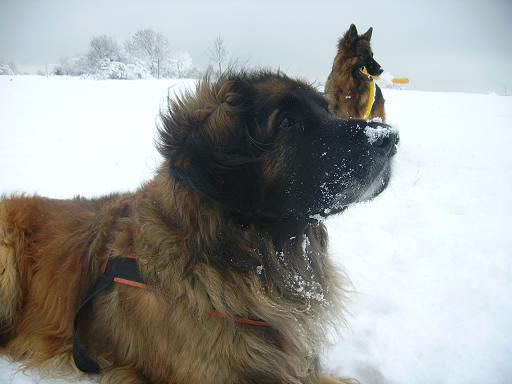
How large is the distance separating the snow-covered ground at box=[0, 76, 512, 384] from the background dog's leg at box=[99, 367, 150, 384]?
0.49 meters

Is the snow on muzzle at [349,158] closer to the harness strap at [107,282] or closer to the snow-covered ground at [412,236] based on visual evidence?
the snow-covered ground at [412,236]

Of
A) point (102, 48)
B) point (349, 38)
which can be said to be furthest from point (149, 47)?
point (349, 38)

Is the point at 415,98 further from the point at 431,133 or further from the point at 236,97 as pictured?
the point at 236,97

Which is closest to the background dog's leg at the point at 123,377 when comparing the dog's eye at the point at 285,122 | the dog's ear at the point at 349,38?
the dog's eye at the point at 285,122

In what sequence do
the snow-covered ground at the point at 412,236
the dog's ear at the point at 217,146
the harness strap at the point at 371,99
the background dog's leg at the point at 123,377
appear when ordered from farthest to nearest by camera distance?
the harness strap at the point at 371,99 → the snow-covered ground at the point at 412,236 → the background dog's leg at the point at 123,377 → the dog's ear at the point at 217,146

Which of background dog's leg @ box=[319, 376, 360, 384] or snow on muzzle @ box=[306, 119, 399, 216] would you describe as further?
background dog's leg @ box=[319, 376, 360, 384]

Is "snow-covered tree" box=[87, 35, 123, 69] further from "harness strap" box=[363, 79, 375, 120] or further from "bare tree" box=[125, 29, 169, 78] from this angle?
"harness strap" box=[363, 79, 375, 120]

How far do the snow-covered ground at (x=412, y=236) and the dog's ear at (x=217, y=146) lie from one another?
32 cm

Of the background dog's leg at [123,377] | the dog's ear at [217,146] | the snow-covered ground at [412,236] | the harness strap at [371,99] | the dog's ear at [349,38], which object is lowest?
the background dog's leg at [123,377]

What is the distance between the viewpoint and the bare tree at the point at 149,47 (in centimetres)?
6200

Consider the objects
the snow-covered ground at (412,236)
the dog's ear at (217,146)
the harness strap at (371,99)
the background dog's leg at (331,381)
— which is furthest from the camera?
the harness strap at (371,99)

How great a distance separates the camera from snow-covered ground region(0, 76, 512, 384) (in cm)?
280

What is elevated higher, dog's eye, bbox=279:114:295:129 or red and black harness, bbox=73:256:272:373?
dog's eye, bbox=279:114:295:129

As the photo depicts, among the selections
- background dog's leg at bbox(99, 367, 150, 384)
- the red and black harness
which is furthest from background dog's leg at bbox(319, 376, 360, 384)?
background dog's leg at bbox(99, 367, 150, 384)
